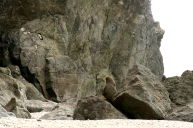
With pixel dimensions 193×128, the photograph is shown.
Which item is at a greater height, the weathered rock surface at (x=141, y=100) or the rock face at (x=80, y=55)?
the weathered rock surface at (x=141, y=100)

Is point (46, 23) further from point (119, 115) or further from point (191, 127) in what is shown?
point (191, 127)

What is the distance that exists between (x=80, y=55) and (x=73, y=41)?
2282 millimetres

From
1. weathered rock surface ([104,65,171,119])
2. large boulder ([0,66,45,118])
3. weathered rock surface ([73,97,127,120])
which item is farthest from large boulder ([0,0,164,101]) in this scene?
weathered rock surface ([73,97,127,120])

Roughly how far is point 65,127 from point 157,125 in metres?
2.77

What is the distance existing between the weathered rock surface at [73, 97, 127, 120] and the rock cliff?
35 millimetres

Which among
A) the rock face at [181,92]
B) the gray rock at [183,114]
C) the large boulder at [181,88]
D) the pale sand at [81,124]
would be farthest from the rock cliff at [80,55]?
the pale sand at [81,124]

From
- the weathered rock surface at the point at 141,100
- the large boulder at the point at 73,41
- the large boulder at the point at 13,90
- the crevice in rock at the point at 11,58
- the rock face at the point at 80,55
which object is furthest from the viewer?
the large boulder at the point at 73,41

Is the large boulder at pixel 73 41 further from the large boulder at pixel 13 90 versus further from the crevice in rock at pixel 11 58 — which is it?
the large boulder at pixel 13 90

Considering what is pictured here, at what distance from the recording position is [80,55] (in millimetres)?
50781

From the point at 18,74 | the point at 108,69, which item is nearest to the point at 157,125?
the point at 18,74

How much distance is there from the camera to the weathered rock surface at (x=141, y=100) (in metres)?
17.4

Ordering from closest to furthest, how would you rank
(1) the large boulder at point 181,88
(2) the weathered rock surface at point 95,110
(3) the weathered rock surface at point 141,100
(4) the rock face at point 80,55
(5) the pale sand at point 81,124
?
(5) the pale sand at point 81,124 → (2) the weathered rock surface at point 95,110 → (3) the weathered rock surface at point 141,100 → (4) the rock face at point 80,55 → (1) the large boulder at point 181,88

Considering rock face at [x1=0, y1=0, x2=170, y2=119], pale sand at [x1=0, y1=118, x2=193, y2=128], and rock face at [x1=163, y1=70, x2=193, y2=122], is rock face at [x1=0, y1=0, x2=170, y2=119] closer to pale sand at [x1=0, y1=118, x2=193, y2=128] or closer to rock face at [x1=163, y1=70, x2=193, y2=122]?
rock face at [x1=163, y1=70, x2=193, y2=122]

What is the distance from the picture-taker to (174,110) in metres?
18.2
